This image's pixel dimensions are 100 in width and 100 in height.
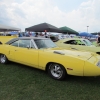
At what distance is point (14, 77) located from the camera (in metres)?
4.34

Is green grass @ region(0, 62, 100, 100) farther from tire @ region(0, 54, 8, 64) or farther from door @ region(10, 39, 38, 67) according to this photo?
tire @ region(0, 54, 8, 64)

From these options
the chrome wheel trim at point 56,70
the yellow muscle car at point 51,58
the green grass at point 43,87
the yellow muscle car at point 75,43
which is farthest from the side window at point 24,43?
the yellow muscle car at point 75,43

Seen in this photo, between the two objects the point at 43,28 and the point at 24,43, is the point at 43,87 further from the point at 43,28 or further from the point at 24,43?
the point at 43,28

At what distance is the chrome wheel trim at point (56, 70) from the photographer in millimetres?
4125

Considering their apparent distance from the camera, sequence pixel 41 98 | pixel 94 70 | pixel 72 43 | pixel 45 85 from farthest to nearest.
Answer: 1. pixel 72 43
2. pixel 45 85
3. pixel 94 70
4. pixel 41 98

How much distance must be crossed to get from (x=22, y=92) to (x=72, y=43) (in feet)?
20.7

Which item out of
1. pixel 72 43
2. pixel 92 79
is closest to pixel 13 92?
pixel 92 79

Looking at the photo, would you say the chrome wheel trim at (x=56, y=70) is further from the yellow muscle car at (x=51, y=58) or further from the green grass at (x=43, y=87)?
the green grass at (x=43, y=87)

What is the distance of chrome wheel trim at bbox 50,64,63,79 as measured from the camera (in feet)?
13.5

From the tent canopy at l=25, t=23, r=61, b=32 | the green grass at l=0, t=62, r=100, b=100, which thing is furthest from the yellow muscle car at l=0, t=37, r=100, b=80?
the tent canopy at l=25, t=23, r=61, b=32

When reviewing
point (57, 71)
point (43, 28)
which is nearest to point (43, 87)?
point (57, 71)

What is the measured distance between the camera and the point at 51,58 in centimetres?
420

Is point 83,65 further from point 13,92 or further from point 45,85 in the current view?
point 13,92

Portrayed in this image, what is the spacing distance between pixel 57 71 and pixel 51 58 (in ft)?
1.56
